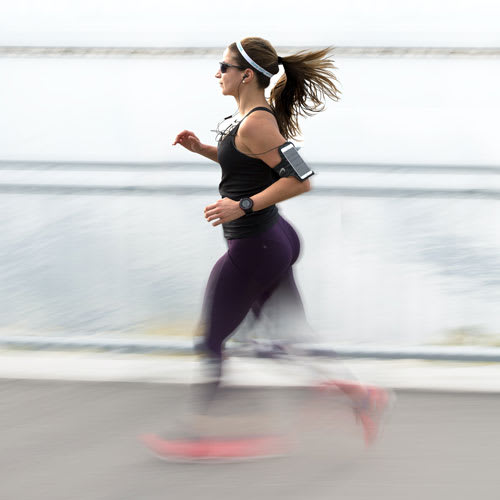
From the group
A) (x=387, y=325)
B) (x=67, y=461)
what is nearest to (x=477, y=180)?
(x=387, y=325)

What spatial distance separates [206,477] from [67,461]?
21.2 inches

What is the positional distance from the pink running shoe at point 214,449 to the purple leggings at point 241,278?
33cm

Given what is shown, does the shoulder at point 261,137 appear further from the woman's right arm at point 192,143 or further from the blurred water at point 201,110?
the blurred water at point 201,110

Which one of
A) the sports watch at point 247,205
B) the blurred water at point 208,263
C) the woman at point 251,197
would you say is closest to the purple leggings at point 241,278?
the woman at point 251,197

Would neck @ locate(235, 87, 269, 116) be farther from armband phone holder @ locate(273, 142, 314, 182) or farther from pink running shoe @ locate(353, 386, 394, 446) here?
pink running shoe @ locate(353, 386, 394, 446)

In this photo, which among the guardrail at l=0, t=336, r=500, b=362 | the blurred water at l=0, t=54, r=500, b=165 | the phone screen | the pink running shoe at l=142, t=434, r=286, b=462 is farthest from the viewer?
the blurred water at l=0, t=54, r=500, b=165

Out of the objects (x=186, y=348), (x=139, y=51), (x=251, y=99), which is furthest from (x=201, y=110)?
(x=251, y=99)

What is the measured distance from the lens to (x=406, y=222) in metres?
4.12

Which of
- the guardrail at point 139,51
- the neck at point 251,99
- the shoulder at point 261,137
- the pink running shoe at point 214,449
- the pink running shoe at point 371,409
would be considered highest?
the guardrail at point 139,51

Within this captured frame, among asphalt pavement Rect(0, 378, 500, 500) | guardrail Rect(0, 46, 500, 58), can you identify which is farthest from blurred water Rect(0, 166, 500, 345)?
guardrail Rect(0, 46, 500, 58)

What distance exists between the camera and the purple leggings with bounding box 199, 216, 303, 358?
9.02ft

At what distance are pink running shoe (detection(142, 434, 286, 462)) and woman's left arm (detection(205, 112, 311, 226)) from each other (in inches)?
32.5

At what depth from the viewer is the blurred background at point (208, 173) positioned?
4098 millimetres

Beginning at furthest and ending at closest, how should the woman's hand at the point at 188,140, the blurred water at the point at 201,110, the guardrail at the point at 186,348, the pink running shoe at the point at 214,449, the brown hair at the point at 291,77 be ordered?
the blurred water at the point at 201,110 → the guardrail at the point at 186,348 → the woman's hand at the point at 188,140 → the pink running shoe at the point at 214,449 → the brown hair at the point at 291,77
